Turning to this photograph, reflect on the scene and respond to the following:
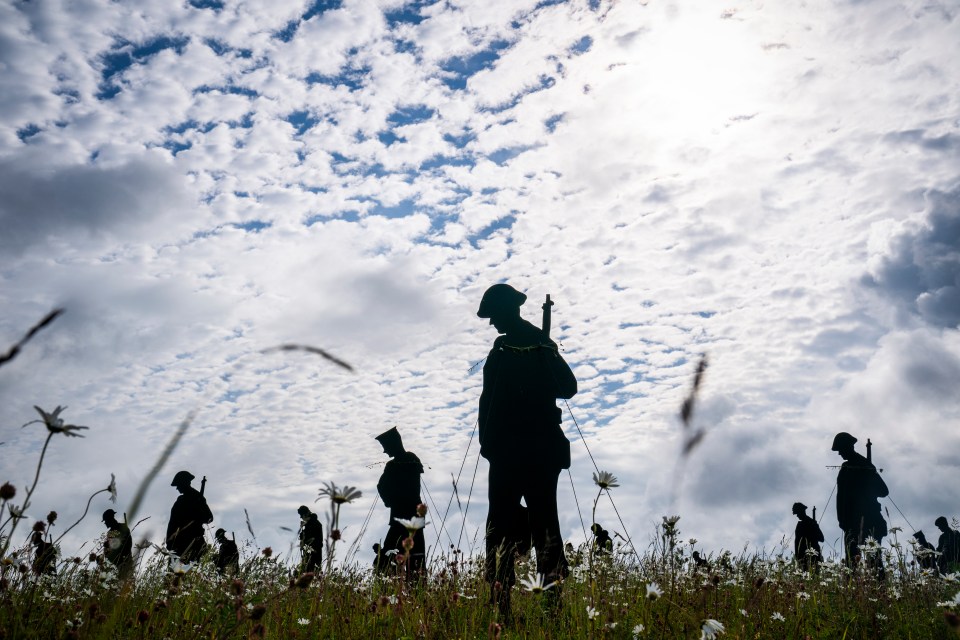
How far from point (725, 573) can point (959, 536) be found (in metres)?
14.6

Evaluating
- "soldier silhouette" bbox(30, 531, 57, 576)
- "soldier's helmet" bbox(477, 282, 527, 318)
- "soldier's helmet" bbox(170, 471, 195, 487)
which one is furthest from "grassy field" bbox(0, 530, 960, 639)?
"soldier's helmet" bbox(170, 471, 195, 487)

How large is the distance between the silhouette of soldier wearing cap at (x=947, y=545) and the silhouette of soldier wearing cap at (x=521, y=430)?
13.4m

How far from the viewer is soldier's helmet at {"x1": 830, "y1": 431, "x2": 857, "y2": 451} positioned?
13695mm

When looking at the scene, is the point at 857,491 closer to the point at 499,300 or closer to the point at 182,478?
the point at 499,300

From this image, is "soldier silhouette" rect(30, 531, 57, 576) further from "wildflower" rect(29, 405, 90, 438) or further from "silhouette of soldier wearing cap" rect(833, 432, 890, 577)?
"silhouette of soldier wearing cap" rect(833, 432, 890, 577)

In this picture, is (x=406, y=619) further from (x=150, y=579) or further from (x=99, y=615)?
(x=150, y=579)

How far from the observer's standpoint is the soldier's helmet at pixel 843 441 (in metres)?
13.7

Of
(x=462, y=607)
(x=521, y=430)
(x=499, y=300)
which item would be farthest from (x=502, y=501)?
(x=499, y=300)

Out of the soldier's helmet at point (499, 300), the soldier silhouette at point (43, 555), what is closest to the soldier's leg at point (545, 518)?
the soldier's helmet at point (499, 300)

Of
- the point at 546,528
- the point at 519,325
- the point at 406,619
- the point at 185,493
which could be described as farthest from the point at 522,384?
the point at 185,493

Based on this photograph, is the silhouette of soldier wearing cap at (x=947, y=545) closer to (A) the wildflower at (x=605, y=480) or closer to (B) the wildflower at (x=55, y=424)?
(A) the wildflower at (x=605, y=480)

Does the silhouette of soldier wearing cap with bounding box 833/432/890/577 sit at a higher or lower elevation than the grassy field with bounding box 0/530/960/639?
higher

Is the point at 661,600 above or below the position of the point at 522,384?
below

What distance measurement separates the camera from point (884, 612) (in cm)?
589
